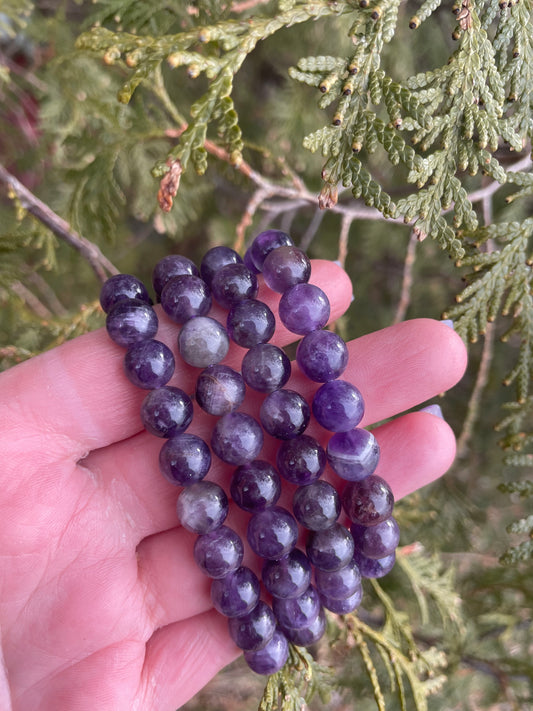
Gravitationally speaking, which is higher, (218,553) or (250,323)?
(250,323)

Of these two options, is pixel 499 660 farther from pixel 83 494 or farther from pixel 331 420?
pixel 83 494

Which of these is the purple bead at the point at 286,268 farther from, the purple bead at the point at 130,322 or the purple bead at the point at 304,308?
the purple bead at the point at 130,322

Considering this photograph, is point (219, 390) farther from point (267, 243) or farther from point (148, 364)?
point (267, 243)

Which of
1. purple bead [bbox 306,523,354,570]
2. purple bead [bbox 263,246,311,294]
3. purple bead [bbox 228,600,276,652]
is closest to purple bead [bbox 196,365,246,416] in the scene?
purple bead [bbox 263,246,311,294]

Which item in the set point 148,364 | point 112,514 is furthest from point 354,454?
point 112,514

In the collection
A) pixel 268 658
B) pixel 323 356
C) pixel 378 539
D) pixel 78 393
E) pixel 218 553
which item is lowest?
pixel 268 658

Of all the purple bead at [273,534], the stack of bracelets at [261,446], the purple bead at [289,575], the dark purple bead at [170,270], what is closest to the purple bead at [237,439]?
the stack of bracelets at [261,446]

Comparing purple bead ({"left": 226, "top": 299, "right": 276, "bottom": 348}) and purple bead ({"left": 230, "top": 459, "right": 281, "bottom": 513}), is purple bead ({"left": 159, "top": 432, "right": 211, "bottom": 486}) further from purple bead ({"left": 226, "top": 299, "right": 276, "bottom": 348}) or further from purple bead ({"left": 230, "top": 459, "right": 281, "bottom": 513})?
purple bead ({"left": 226, "top": 299, "right": 276, "bottom": 348})
